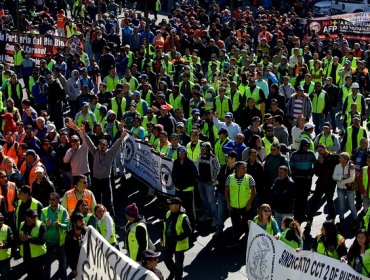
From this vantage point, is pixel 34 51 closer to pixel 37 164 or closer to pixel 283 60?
pixel 283 60

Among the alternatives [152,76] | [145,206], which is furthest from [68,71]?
[145,206]

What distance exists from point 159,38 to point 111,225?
15769 millimetres

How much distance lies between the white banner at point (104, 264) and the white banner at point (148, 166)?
5.23 metres

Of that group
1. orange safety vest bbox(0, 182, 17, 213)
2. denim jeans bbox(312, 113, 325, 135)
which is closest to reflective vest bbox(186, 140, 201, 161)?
orange safety vest bbox(0, 182, 17, 213)

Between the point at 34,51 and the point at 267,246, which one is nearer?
the point at 267,246

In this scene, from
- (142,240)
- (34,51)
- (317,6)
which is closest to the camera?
(142,240)

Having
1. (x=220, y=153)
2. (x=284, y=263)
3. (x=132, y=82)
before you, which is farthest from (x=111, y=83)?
(x=284, y=263)

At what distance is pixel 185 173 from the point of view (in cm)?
1396

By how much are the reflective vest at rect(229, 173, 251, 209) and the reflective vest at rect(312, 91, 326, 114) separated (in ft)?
20.5

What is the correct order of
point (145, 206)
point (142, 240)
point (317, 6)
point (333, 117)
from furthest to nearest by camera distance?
1. point (317, 6)
2. point (333, 117)
3. point (145, 206)
4. point (142, 240)

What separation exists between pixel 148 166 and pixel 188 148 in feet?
3.66

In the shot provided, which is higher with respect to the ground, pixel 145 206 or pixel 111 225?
pixel 111 225

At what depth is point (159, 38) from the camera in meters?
26.7

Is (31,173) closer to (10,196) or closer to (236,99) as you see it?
(10,196)
